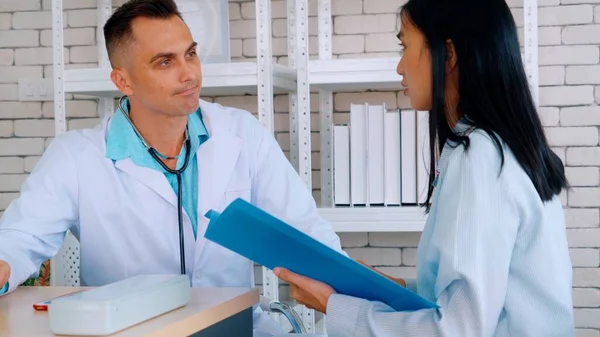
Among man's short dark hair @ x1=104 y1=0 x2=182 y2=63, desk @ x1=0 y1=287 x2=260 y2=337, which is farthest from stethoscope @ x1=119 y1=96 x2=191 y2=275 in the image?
desk @ x1=0 y1=287 x2=260 y2=337

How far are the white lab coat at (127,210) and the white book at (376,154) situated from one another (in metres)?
0.71

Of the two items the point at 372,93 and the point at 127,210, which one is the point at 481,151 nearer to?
the point at 127,210

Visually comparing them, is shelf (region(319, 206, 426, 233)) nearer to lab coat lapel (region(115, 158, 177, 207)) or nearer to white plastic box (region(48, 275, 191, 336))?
lab coat lapel (region(115, 158, 177, 207))

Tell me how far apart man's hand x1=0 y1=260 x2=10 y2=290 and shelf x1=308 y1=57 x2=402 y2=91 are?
133 cm

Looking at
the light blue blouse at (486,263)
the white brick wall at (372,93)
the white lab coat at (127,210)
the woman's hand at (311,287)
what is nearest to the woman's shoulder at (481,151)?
the light blue blouse at (486,263)

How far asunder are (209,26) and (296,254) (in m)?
1.81

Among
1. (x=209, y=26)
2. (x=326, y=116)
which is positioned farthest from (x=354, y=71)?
(x=209, y=26)

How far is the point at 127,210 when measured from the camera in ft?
6.53

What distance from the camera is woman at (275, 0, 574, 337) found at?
1161mm

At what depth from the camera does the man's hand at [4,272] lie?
1.54 metres

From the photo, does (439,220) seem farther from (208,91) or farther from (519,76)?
(208,91)

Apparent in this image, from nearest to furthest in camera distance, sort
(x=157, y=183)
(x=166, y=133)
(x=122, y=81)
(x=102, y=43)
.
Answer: (x=157, y=183) < (x=166, y=133) < (x=122, y=81) < (x=102, y=43)

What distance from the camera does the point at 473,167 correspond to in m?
1.18

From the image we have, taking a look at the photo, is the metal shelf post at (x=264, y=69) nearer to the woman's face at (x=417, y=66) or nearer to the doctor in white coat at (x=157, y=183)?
the doctor in white coat at (x=157, y=183)
